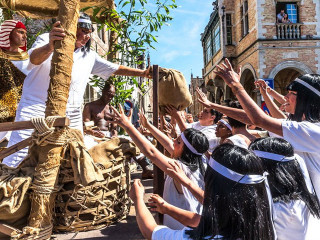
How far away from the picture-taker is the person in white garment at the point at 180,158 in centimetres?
246

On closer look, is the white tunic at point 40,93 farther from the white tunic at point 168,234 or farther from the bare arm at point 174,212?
the white tunic at point 168,234

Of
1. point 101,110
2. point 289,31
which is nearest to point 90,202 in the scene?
point 101,110

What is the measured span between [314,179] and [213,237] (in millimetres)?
1281

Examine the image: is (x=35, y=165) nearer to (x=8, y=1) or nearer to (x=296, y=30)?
(x=8, y=1)

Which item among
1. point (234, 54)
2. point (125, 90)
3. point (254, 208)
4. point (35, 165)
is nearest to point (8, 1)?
point (125, 90)

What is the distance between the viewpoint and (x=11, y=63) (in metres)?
3.08

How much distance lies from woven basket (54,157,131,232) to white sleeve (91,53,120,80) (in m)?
Result: 1.04

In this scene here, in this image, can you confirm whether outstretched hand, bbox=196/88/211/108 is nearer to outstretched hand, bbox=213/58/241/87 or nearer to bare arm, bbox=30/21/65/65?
outstretched hand, bbox=213/58/241/87

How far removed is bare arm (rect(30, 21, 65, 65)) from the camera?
225 centimetres

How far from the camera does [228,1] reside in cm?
2292

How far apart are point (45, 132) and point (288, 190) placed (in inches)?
64.4

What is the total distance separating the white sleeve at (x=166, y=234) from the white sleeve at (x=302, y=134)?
1.03 metres


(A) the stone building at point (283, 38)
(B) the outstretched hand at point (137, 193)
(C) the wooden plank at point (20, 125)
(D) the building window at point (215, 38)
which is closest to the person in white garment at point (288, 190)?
(B) the outstretched hand at point (137, 193)

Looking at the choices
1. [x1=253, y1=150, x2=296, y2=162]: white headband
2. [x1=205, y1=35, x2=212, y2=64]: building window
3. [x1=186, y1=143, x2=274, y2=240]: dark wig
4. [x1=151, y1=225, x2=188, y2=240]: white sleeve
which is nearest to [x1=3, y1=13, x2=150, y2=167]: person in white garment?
[x1=151, y1=225, x2=188, y2=240]: white sleeve
